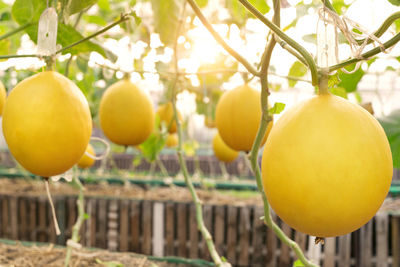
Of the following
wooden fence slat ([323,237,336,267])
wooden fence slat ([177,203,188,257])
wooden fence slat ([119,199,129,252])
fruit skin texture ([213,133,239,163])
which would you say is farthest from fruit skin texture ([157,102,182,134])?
wooden fence slat ([323,237,336,267])

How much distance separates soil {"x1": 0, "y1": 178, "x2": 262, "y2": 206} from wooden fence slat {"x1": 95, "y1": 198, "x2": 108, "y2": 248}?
5.5 inches

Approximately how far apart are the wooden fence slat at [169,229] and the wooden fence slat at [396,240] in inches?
36.7

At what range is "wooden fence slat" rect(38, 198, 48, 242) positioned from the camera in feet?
6.89

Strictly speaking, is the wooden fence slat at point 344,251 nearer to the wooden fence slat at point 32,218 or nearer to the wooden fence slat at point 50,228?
the wooden fence slat at point 50,228

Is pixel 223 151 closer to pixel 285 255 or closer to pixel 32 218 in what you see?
pixel 285 255

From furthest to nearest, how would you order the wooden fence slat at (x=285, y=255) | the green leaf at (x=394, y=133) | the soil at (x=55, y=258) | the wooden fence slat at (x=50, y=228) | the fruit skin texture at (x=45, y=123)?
the wooden fence slat at (x=50, y=228)
the wooden fence slat at (x=285, y=255)
the soil at (x=55, y=258)
the green leaf at (x=394, y=133)
the fruit skin texture at (x=45, y=123)

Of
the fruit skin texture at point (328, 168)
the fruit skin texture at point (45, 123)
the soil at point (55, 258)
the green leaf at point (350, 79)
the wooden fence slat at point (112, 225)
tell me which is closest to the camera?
the fruit skin texture at point (328, 168)

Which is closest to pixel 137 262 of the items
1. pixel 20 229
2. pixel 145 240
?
pixel 145 240

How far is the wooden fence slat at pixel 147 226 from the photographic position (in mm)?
1895

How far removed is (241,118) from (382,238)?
3.65 feet

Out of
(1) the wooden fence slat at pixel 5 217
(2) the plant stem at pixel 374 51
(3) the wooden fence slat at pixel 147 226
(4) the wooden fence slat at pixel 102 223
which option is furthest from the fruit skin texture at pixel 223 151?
(2) the plant stem at pixel 374 51

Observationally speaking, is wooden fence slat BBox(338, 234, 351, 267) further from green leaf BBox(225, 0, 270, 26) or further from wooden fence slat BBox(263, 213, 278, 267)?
green leaf BBox(225, 0, 270, 26)

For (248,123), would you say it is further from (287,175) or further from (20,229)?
(20,229)

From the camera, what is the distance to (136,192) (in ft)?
7.68
